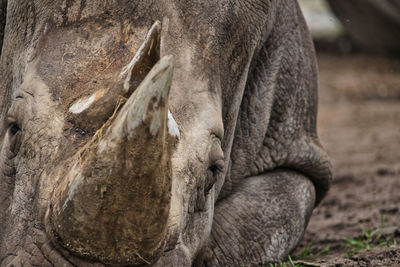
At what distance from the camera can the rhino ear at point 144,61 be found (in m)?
2.65

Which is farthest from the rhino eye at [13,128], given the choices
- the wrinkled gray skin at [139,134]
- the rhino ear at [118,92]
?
the rhino ear at [118,92]

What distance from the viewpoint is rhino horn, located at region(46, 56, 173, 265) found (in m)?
2.41

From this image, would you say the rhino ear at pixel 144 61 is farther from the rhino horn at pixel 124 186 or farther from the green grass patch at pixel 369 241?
the green grass patch at pixel 369 241

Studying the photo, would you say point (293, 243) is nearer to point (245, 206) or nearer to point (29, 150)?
point (245, 206)

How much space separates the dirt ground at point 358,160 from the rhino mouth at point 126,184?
1.49 metres

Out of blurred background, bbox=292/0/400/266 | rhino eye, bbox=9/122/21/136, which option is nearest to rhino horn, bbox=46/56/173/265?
rhino eye, bbox=9/122/21/136

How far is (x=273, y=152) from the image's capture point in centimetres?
453

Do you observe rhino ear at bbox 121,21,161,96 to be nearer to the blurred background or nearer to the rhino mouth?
the rhino mouth

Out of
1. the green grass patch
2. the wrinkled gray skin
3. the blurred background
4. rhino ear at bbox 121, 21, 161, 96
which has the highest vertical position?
rhino ear at bbox 121, 21, 161, 96

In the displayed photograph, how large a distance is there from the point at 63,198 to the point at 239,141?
1802mm

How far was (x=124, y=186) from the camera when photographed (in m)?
2.46

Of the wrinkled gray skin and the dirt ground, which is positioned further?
the dirt ground

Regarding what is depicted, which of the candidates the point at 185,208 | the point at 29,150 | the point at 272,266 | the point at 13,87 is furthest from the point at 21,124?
the point at 272,266

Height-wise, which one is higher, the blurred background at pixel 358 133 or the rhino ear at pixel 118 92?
the rhino ear at pixel 118 92
